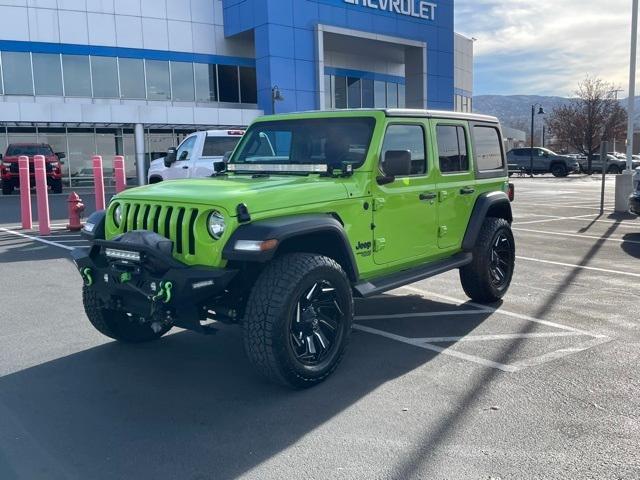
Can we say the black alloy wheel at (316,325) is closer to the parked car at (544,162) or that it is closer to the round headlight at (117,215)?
the round headlight at (117,215)

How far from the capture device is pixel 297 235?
4266mm

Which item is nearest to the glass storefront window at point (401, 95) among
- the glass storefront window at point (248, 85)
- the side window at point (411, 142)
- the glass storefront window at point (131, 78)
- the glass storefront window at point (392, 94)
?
the glass storefront window at point (392, 94)

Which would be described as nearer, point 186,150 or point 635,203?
point 635,203

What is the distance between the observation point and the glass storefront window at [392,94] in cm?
3884

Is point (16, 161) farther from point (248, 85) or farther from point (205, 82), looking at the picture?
point (248, 85)

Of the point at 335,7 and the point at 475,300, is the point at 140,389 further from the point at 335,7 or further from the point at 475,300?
the point at 335,7

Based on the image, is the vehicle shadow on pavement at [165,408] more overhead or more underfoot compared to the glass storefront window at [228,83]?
more underfoot

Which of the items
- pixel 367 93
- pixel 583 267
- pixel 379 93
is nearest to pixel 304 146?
pixel 583 267

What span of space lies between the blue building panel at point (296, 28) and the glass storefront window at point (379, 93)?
17.5 feet

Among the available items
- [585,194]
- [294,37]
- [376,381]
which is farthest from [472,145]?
[294,37]

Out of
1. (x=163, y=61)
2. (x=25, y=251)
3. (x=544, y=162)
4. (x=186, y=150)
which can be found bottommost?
(x=25, y=251)

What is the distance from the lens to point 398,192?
530 cm

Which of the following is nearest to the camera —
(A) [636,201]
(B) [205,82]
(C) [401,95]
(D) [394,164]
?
(D) [394,164]

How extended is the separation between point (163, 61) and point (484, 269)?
2727 cm
